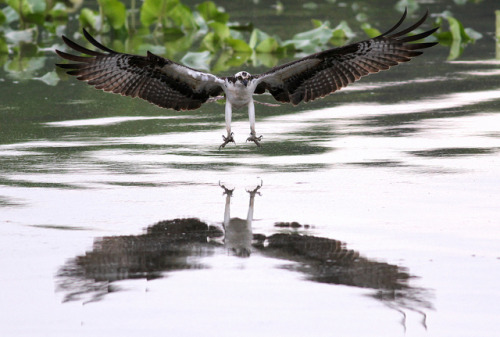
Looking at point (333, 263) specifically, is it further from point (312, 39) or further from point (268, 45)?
point (312, 39)

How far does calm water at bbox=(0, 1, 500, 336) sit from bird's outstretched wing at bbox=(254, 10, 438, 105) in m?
0.53

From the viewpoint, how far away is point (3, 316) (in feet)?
17.0

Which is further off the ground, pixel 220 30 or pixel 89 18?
pixel 89 18

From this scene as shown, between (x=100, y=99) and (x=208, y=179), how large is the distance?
4705 millimetres

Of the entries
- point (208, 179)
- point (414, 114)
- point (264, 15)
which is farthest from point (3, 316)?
point (264, 15)

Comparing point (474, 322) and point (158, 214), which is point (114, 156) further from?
point (474, 322)

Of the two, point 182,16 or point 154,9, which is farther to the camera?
point 182,16

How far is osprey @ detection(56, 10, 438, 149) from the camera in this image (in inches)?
358

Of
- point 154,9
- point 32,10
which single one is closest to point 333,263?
point 154,9

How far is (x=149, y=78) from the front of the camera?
9406mm

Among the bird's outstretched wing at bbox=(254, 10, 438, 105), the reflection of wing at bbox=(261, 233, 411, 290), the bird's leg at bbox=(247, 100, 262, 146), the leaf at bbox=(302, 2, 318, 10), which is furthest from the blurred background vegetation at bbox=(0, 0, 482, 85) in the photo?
the reflection of wing at bbox=(261, 233, 411, 290)

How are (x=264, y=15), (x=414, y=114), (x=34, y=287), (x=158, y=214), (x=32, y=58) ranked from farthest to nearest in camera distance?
1. (x=264, y=15)
2. (x=32, y=58)
3. (x=414, y=114)
4. (x=158, y=214)
5. (x=34, y=287)

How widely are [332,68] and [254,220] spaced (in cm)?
289

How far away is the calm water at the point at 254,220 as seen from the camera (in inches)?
204
